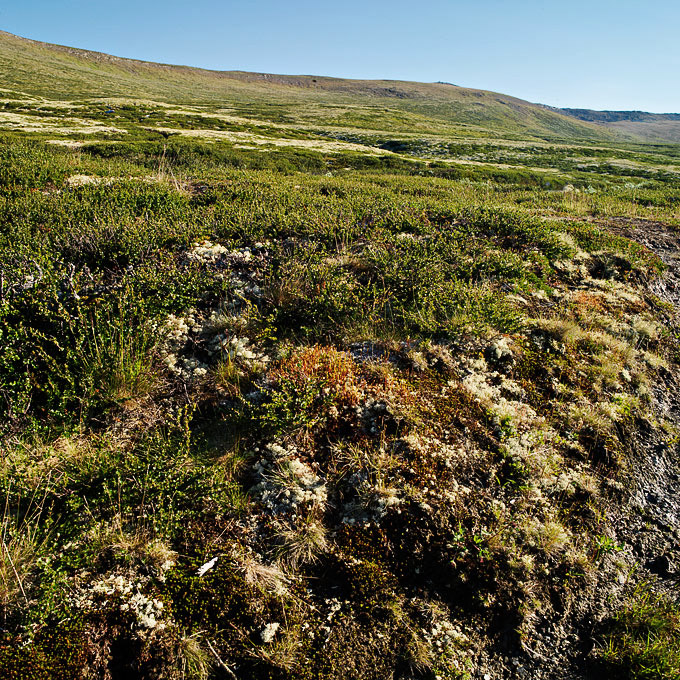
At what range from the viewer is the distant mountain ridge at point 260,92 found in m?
88.4

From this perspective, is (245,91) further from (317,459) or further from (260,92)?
(317,459)

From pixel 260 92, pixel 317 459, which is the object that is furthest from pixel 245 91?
pixel 317 459

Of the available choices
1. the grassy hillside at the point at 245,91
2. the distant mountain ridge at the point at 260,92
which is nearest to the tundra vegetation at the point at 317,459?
the distant mountain ridge at the point at 260,92

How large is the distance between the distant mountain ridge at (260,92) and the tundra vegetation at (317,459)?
7483 cm

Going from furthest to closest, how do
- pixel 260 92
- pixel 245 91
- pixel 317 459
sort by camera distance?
pixel 260 92 < pixel 245 91 < pixel 317 459

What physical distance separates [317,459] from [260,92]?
171148 mm

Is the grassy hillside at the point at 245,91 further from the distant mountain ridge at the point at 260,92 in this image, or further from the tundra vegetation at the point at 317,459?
the tundra vegetation at the point at 317,459

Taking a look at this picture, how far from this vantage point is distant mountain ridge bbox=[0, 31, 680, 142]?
8844 cm

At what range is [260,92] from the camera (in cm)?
14700

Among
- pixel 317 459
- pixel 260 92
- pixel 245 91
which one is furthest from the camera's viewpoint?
pixel 260 92

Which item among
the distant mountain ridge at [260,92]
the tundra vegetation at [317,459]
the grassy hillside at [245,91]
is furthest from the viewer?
the grassy hillside at [245,91]

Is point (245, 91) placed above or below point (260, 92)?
below

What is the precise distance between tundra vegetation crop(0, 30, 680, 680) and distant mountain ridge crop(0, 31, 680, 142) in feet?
245

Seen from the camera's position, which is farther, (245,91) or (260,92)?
(260,92)
